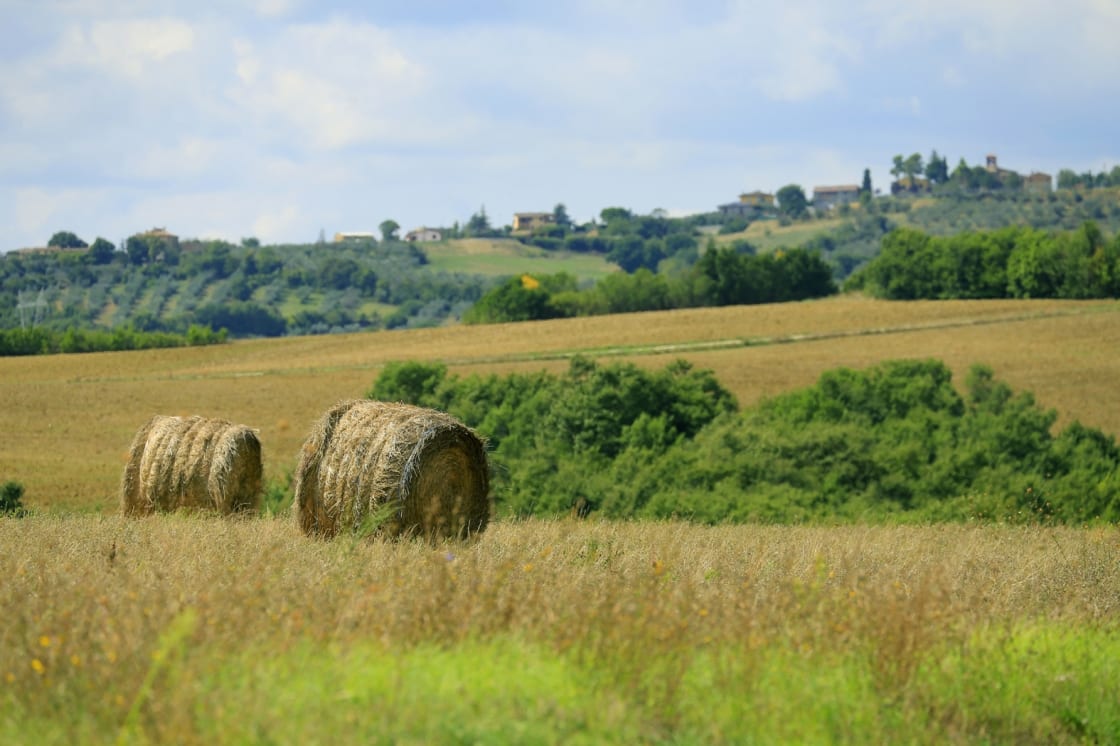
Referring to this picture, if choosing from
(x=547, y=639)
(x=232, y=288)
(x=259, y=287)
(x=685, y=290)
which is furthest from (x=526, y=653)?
(x=259, y=287)

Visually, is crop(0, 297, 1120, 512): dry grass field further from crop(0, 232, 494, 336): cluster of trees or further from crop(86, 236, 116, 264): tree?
crop(86, 236, 116, 264): tree

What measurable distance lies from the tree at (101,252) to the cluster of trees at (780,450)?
99070mm

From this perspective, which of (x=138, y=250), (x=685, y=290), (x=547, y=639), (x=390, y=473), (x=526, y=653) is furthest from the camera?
(x=138, y=250)

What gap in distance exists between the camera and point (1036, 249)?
8319 centimetres

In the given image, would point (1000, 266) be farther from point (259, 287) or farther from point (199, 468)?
point (259, 287)

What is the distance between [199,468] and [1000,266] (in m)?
77.5

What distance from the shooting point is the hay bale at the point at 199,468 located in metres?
15.5

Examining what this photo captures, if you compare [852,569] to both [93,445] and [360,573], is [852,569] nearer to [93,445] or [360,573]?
[360,573]

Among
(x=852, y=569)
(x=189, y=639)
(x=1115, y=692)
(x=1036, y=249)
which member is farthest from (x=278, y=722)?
(x=1036, y=249)

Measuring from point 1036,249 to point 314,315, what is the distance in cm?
6339

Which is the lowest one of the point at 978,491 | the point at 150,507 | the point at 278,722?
the point at 978,491

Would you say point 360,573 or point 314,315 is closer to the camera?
point 360,573

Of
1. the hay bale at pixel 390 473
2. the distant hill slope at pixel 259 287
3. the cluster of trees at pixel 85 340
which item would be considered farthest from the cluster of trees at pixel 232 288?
the hay bale at pixel 390 473

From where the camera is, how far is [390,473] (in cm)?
1138
